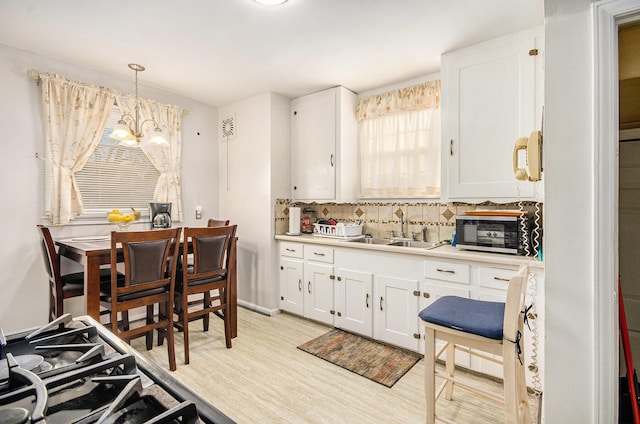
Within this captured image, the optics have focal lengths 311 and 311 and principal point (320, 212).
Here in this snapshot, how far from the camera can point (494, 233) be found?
2307mm

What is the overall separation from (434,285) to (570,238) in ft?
4.40

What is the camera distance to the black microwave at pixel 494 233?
2211 millimetres

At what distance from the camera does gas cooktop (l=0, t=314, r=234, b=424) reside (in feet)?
1.67

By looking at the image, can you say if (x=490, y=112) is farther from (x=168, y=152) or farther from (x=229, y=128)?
(x=168, y=152)

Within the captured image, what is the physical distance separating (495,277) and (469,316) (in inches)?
29.5

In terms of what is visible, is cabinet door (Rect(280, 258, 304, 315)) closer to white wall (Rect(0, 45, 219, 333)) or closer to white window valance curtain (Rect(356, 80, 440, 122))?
white window valance curtain (Rect(356, 80, 440, 122))

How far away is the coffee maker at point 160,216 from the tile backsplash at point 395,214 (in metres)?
1.17

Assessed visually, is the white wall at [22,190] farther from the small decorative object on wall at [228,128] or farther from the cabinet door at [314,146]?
the cabinet door at [314,146]

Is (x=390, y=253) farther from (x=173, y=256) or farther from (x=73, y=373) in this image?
(x=73, y=373)

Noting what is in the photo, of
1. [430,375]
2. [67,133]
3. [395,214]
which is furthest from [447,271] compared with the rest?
[67,133]

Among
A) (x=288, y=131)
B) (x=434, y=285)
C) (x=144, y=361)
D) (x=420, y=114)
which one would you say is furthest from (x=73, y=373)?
(x=288, y=131)

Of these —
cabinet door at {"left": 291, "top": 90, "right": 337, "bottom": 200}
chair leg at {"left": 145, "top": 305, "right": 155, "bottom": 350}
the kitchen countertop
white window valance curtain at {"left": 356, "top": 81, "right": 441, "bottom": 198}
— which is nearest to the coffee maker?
chair leg at {"left": 145, "top": 305, "right": 155, "bottom": 350}

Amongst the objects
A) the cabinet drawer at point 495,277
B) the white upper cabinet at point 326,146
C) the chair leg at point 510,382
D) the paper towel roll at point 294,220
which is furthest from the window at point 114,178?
the chair leg at point 510,382

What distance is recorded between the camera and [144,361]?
71 cm
